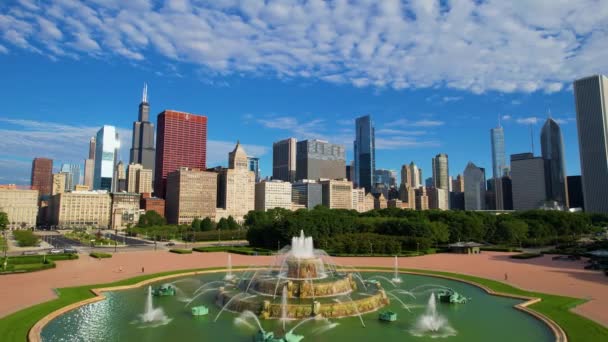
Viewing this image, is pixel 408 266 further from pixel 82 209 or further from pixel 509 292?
pixel 82 209

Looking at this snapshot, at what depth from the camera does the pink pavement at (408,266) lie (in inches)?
1146

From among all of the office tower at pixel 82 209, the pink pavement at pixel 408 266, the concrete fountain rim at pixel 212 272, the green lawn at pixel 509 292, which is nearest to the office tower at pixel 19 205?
the office tower at pixel 82 209

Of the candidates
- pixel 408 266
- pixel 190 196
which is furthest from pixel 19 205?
pixel 408 266

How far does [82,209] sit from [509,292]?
7584 inches

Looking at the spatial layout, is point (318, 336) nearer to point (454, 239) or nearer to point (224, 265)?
point (224, 265)

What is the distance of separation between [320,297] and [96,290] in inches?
716

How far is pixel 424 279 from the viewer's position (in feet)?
130

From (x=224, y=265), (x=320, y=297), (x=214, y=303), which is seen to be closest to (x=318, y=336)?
(x=320, y=297)

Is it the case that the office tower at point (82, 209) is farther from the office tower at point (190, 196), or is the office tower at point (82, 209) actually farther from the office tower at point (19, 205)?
the office tower at point (190, 196)

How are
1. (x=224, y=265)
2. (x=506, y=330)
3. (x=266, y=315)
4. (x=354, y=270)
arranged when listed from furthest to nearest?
1. (x=224, y=265)
2. (x=354, y=270)
3. (x=266, y=315)
4. (x=506, y=330)

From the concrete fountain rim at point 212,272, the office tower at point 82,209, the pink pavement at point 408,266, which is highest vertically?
the office tower at point 82,209

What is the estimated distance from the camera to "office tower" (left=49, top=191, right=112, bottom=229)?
179000 millimetres

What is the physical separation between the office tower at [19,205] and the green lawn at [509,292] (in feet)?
584

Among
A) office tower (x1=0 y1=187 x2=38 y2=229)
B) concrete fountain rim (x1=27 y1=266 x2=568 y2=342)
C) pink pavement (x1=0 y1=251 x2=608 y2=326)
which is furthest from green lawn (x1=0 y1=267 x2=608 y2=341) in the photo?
office tower (x1=0 y1=187 x2=38 y2=229)
